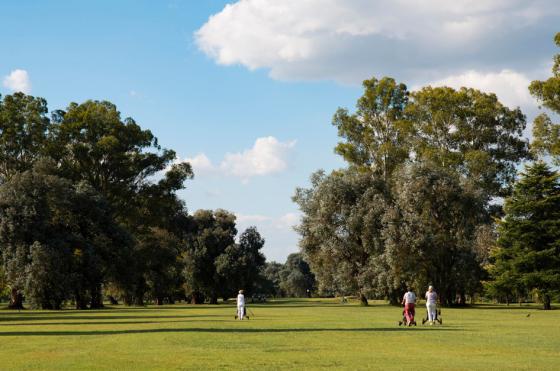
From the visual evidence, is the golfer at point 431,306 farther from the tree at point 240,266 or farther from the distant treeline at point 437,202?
the tree at point 240,266

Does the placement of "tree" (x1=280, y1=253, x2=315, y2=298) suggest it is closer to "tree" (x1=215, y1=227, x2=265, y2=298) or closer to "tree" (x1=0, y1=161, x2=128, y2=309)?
"tree" (x1=215, y1=227, x2=265, y2=298)

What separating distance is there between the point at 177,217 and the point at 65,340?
7552cm

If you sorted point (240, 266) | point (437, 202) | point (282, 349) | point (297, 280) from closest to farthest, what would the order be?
point (282, 349)
point (437, 202)
point (240, 266)
point (297, 280)

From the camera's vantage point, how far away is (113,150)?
70.9 metres

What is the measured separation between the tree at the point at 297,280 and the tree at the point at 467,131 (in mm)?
113316

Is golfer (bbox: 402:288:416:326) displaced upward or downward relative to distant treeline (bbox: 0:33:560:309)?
downward

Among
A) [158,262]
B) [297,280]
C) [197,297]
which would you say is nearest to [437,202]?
[158,262]

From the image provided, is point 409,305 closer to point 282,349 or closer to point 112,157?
point 282,349

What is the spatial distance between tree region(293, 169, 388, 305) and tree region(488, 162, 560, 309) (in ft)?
36.8

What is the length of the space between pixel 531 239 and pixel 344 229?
59.4 ft

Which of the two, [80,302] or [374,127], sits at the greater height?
[374,127]

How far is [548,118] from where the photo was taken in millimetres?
55219

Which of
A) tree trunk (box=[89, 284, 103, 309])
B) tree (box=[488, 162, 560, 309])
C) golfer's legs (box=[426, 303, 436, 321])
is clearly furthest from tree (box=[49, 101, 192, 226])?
golfer's legs (box=[426, 303, 436, 321])

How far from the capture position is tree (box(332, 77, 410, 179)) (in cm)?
7575
